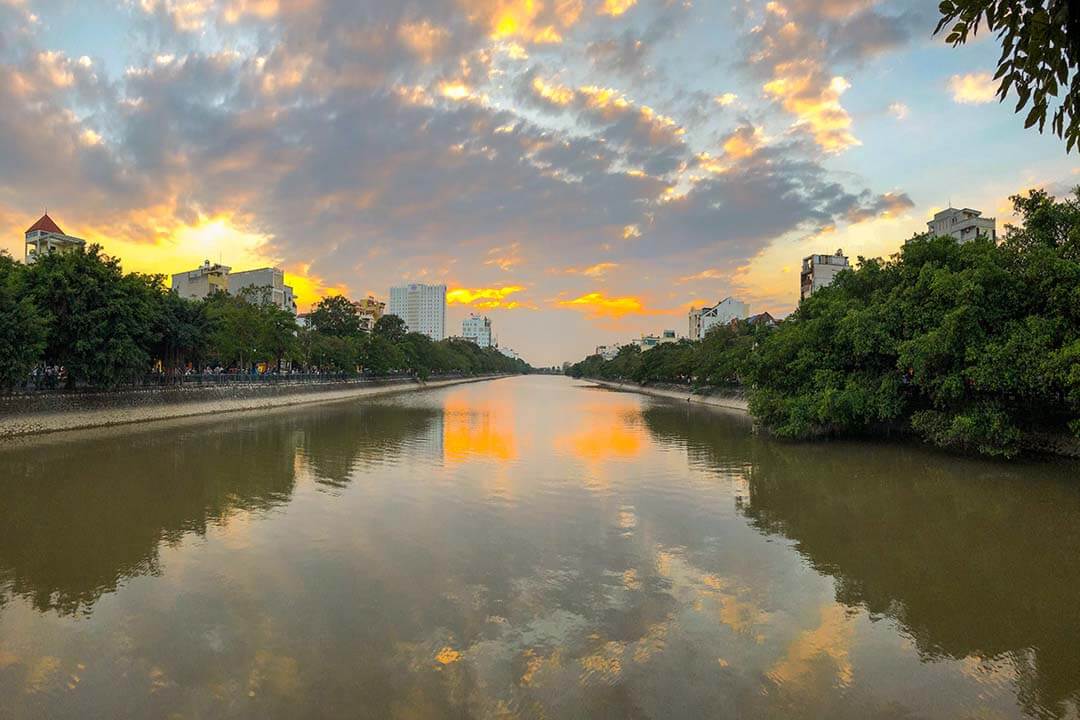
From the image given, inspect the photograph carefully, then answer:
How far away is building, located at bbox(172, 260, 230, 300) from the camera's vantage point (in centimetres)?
8781

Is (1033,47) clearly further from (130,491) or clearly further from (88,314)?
(88,314)

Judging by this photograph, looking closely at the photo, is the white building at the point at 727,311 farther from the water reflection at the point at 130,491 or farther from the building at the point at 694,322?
the water reflection at the point at 130,491

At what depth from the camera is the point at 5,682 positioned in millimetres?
5160

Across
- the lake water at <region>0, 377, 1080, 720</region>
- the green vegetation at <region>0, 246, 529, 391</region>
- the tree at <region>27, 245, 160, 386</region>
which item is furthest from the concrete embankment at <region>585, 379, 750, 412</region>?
the green vegetation at <region>0, 246, 529, 391</region>

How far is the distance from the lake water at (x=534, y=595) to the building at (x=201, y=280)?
267 ft

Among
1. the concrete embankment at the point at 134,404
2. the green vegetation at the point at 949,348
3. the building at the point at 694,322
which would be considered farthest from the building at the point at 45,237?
the building at the point at 694,322

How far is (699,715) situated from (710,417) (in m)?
36.7

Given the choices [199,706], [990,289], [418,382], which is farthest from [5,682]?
[418,382]

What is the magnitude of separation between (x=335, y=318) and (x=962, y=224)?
228 feet

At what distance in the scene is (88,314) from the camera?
25.3 metres

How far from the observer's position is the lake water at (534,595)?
5.06m

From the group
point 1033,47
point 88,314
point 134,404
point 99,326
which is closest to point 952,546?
point 1033,47

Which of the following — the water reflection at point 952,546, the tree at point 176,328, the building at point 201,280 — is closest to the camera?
the water reflection at point 952,546

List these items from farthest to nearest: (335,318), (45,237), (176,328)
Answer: (335,318)
(45,237)
(176,328)
